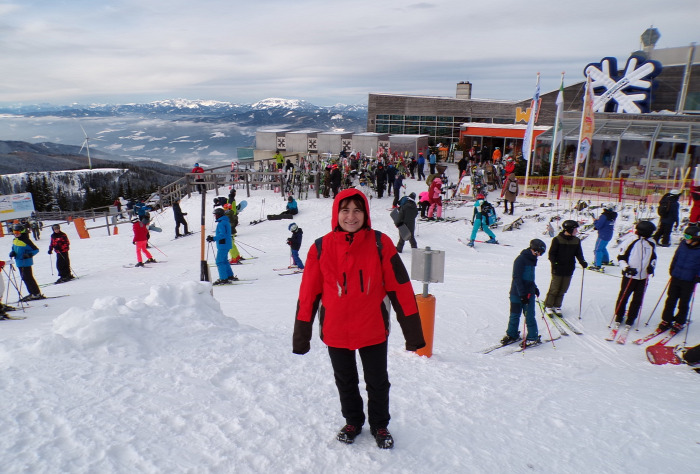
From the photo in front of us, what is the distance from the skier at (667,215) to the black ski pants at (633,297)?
6073 millimetres

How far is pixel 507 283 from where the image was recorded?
8.58 meters

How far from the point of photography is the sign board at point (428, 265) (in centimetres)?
451

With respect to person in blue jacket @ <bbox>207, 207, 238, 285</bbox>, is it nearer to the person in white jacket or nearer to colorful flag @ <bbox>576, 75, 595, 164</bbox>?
the person in white jacket

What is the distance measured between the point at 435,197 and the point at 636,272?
927 cm

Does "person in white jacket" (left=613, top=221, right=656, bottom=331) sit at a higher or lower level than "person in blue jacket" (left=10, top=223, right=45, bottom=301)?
higher

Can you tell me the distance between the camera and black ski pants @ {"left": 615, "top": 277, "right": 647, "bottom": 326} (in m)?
5.93

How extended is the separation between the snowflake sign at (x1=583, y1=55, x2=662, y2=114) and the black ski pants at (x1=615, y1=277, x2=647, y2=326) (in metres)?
22.4

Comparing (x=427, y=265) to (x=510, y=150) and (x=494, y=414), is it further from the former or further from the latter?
(x=510, y=150)

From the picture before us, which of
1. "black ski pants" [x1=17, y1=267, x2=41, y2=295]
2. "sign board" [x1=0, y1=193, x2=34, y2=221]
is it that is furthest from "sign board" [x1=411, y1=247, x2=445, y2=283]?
"sign board" [x1=0, y1=193, x2=34, y2=221]

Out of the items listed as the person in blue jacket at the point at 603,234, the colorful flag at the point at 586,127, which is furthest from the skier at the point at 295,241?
the colorful flag at the point at 586,127

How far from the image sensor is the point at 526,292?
17.6 ft

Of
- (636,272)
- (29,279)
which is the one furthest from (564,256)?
(29,279)

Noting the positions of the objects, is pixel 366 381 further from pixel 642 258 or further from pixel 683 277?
pixel 683 277

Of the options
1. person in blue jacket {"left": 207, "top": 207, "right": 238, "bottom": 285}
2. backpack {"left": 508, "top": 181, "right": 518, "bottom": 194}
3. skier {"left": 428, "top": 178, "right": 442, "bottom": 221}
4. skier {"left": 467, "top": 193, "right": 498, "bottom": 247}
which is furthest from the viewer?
backpack {"left": 508, "top": 181, "right": 518, "bottom": 194}
